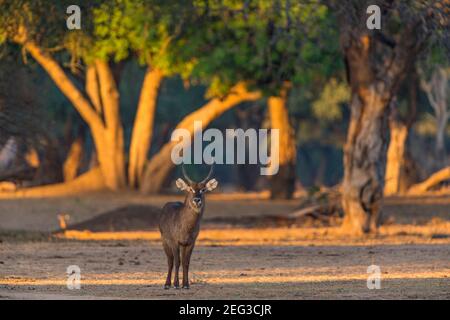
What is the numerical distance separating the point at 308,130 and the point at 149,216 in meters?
36.3

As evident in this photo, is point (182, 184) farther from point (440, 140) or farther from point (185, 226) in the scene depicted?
point (440, 140)

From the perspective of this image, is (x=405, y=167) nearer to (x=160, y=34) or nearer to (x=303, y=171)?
(x=160, y=34)

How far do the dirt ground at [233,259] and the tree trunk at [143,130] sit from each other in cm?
477

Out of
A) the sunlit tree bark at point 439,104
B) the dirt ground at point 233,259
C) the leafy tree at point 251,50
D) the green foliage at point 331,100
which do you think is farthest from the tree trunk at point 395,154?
the sunlit tree bark at point 439,104

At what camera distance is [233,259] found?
942 inches

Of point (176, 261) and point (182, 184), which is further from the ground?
point (182, 184)

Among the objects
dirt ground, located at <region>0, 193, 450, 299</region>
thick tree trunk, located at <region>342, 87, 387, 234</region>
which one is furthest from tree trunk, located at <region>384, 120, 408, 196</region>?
thick tree trunk, located at <region>342, 87, 387, 234</region>

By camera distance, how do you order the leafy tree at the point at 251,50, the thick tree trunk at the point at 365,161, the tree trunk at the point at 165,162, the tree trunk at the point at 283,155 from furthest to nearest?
1. the tree trunk at the point at 283,155
2. the tree trunk at the point at 165,162
3. the leafy tree at the point at 251,50
4. the thick tree trunk at the point at 365,161

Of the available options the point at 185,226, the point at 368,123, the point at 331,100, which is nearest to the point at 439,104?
the point at 331,100

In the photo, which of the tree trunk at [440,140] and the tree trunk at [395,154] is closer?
the tree trunk at [395,154]

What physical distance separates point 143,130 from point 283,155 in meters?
4.68

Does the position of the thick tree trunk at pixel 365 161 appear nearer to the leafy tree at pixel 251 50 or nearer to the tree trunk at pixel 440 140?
the leafy tree at pixel 251 50

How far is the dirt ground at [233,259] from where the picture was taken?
1823 cm

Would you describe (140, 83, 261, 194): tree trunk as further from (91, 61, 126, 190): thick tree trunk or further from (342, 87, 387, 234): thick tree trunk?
(342, 87, 387, 234): thick tree trunk
